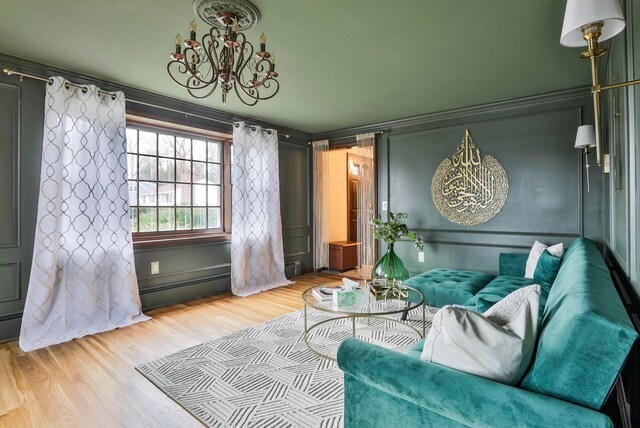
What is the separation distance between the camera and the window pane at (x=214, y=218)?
4.46 metres

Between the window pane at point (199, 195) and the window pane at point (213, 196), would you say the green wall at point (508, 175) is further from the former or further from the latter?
the window pane at point (199, 195)

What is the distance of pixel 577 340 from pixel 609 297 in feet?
1.12

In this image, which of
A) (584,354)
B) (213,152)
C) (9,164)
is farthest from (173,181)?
(584,354)

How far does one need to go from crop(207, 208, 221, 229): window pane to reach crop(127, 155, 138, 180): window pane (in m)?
0.99

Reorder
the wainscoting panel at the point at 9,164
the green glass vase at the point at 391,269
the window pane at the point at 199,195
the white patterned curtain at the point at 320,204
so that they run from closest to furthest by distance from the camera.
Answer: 1. the wainscoting panel at the point at 9,164
2. the green glass vase at the point at 391,269
3. the window pane at the point at 199,195
4. the white patterned curtain at the point at 320,204

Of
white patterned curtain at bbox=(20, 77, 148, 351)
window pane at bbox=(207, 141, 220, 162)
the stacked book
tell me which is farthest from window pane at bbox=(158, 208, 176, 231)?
the stacked book

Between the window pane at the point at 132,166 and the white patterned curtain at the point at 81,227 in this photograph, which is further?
the window pane at the point at 132,166

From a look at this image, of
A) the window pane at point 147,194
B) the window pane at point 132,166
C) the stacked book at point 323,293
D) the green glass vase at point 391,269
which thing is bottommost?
the stacked book at point 323,293

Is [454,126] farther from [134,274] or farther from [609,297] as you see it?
[134,274]

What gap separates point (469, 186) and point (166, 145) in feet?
12.2

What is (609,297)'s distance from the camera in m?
1.07

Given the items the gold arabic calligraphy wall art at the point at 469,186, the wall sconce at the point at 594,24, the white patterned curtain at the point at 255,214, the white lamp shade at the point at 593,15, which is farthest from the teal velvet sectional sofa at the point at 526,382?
the white patterned curtain at the point at 255,214

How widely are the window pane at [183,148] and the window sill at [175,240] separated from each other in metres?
0.99

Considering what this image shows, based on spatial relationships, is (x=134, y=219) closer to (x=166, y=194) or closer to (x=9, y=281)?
(x=166, y=194)
